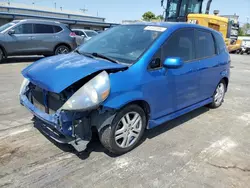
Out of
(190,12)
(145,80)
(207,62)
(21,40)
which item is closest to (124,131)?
(145,80)

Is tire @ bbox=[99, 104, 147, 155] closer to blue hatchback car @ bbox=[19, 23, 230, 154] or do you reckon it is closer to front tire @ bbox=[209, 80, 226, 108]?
blue hatchback car @ bbox=[19, 23, 230, 154]

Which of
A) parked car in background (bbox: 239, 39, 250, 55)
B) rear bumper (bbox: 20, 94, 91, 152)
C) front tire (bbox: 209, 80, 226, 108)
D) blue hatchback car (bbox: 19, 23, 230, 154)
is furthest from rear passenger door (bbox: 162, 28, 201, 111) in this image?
parked car in background (bbox: 239, 39, 250, 55)

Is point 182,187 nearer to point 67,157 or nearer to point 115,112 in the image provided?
point 115,112

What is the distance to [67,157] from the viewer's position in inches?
132

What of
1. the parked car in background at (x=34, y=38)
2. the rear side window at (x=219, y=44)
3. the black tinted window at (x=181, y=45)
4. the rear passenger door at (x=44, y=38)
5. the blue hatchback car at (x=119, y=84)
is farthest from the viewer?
the rear passenger door at (x=44, y=38)

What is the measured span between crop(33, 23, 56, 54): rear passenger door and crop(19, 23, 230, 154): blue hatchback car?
779 centimetres

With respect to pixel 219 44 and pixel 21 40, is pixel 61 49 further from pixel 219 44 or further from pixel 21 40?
pixel 219 44

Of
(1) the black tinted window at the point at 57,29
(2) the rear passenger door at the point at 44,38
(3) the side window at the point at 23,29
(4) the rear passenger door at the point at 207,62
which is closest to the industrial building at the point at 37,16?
(1) the black tinted window at the point at 57,29

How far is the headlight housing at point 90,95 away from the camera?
2.90 m

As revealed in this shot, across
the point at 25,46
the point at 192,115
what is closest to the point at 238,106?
the point at 192,115

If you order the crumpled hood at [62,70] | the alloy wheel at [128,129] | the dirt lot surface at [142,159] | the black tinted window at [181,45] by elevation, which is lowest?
the dirt lot surface at [142,159]

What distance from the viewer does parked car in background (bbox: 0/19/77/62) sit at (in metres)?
10.7

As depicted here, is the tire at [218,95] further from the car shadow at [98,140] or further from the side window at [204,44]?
the side window at [204,44]

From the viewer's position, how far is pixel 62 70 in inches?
125
